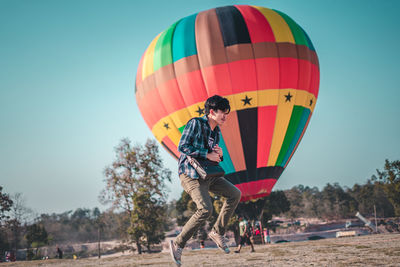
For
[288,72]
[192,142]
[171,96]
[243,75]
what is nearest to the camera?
[192,142]

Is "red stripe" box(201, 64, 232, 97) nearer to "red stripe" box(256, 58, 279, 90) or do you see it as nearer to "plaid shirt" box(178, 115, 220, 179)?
"red stripe" box(256, 58, 279, 90)

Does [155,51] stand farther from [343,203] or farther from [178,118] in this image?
[343,203]

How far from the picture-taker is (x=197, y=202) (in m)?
4.72

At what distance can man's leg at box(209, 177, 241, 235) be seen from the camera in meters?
5.02

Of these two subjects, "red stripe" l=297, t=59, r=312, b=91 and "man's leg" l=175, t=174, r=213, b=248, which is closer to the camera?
"man's leg" l=175, t=174, r=213, b=248

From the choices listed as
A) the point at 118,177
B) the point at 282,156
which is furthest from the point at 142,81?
the point at 118,177

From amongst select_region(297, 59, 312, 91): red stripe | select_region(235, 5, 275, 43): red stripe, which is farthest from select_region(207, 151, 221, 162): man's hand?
select_region(297, 59, 312, 91): red stripe

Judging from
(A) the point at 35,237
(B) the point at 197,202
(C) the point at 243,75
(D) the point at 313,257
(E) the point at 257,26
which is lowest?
(A) the point at 35,237

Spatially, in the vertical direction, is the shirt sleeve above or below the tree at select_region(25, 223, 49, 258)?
above

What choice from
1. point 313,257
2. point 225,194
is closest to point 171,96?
point 313,257

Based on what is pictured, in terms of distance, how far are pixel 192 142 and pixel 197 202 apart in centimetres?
91

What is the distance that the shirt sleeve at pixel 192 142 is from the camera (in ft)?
15.2

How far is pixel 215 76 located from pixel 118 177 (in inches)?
783

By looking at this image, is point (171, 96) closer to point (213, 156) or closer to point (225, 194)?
point (225, 194)
